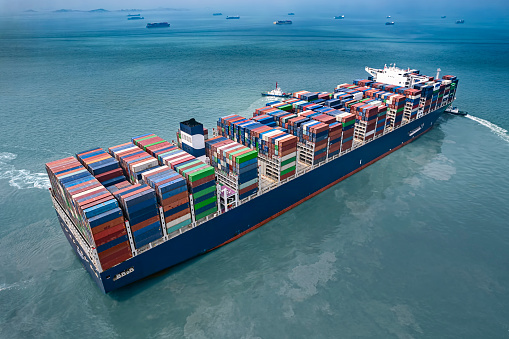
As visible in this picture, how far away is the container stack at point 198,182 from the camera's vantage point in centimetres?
3203

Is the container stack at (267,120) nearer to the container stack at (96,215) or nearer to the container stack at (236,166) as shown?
the container stack at (236,166)

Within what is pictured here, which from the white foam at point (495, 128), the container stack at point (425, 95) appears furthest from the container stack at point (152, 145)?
the white foam at point (495, 128)

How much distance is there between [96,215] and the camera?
26453mm

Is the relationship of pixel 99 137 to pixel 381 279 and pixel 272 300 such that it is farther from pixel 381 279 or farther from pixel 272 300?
pixel 381 279

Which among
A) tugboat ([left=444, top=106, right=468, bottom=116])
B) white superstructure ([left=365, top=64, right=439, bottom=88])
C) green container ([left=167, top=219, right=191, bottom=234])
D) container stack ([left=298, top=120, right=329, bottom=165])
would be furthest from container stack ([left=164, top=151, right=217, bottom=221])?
tugboat ([left=444, top=106, right=468, bottom=116])

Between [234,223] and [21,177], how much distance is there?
129ft

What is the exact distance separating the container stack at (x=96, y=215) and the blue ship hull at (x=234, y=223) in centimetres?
161

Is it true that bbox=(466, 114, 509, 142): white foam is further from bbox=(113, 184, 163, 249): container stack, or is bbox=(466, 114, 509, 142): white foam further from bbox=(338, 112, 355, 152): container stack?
bbox=(113, 184, 163, 249): container stack

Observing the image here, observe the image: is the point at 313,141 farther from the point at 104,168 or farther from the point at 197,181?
the point at 104,168

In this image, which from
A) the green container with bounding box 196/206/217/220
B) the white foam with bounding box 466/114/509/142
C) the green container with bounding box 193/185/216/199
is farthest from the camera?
the white foam with bounding box 466/114/509/142

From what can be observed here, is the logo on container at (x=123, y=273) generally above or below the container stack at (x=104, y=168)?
below

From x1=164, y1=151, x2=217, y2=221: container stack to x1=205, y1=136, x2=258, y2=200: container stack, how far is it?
3963 millimetres

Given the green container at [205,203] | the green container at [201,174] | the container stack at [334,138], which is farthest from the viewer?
the container stack at [334,138]

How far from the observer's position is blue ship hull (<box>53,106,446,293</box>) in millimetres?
30062
